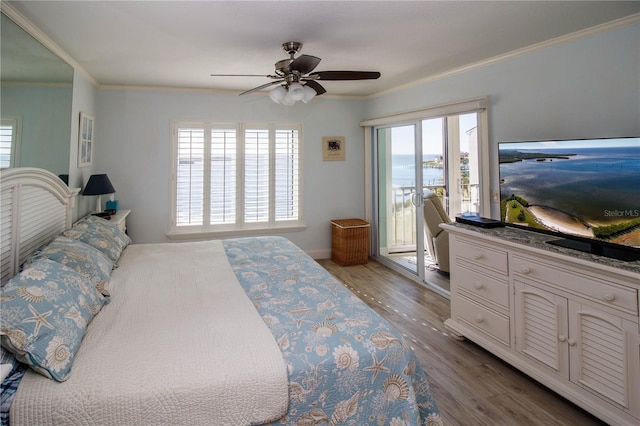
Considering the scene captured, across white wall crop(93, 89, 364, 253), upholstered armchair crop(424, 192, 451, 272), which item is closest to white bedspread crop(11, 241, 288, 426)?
white wall crop(93, 89, 364, 253)

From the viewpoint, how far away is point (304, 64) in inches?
93.4

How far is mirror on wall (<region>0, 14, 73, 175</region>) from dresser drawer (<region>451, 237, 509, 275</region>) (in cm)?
307

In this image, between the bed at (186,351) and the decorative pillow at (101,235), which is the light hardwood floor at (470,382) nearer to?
the bed at (186,351)

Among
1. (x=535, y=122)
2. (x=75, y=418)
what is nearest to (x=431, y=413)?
(x=75, y=418)

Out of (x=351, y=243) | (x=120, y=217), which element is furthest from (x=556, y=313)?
(x=120, y=217)

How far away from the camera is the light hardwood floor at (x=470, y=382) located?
6.31ft

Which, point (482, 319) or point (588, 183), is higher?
point (588, 183)

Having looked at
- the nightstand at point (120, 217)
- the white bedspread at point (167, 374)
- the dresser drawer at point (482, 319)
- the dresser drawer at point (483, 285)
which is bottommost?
the dresser drawer at point (482, 319)

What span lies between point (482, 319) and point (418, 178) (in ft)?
6.69

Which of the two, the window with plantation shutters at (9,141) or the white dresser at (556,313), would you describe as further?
the window with plantation shutters at (9,141)

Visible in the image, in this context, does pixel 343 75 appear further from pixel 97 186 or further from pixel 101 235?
pixel 97 186

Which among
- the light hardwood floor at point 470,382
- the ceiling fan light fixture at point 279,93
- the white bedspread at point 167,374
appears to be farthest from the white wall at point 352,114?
the white bedspread at point 167,374

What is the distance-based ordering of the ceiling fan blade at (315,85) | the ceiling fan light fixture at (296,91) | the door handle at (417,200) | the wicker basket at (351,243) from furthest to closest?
the wicker basket at (351,243) → the door handle at (417,200) → the ceiling fan blade at (315,85) → the ceiling fan light fixture at (296,91)

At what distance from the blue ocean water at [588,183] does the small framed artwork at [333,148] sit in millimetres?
2882
